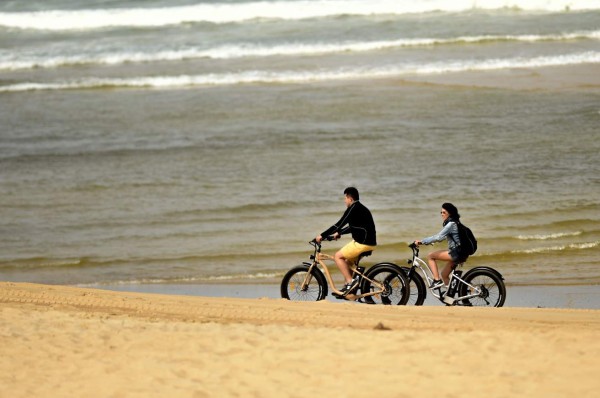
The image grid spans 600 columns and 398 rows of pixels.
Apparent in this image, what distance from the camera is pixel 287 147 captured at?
788 inches

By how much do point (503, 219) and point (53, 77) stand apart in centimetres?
1889

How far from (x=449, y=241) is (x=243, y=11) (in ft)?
101

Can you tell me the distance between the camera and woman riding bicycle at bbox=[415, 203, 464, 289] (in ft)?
37.3

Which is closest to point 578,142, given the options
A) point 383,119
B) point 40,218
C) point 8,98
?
point 383,119

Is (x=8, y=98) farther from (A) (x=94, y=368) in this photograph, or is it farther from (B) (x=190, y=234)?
(A) (x=94, y=368)

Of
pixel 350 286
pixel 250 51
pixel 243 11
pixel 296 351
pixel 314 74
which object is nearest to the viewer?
pixel 296 351

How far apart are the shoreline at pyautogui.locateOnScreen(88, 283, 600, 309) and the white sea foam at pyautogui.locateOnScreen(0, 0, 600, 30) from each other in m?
27.4

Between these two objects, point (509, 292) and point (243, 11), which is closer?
point (509, 292)

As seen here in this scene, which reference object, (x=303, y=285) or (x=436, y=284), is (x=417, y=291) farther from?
(x=303, y=285)

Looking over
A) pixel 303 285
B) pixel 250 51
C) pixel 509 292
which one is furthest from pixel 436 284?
pixel 250 51

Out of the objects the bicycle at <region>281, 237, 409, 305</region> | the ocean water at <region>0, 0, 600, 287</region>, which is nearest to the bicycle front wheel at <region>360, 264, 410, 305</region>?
the bicycle at <region>281, 237, 409, 305</region>

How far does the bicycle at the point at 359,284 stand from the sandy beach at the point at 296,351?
559 mm

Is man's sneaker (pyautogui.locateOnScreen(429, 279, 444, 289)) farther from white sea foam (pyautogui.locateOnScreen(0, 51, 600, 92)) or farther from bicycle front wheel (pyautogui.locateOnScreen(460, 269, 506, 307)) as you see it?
white sea foam (pyautogui.locateOnScreen(0, 51, 600, 92))

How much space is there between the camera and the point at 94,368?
886cm
